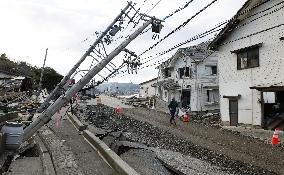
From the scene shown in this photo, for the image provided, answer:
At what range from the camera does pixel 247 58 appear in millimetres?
24125

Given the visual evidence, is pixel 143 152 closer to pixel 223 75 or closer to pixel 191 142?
pixel 191 142

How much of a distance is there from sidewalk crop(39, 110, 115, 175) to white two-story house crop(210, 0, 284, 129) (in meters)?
12.0

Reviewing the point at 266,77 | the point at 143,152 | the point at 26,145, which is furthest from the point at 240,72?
the point at 26,145

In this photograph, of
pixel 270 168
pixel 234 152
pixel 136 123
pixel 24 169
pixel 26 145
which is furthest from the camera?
pixel 136 123

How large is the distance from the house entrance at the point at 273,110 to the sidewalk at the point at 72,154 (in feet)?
40.7

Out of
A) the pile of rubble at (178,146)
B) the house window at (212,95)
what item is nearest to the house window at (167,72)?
the house window at (212,95)

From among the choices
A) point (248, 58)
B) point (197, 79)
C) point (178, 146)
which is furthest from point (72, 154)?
point (197, 79)

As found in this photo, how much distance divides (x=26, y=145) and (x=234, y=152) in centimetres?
947

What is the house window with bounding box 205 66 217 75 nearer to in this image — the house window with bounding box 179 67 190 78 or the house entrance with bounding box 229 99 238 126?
the house window with bounding box 179 67 190 78

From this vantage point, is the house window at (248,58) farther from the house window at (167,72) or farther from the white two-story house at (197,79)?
the house window at (167,72)

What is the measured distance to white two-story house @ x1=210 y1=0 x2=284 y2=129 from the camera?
21422 mm

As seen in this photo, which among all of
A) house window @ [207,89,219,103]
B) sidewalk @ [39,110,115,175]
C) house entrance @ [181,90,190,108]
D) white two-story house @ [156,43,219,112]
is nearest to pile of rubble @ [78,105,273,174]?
sidewalk @ [39,110,115,175]

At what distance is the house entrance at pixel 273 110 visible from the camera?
860 inches

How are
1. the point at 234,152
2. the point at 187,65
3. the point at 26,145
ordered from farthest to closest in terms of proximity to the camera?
1. the point at 187,65
2. the point at 234,152
3. the point at 26,145
